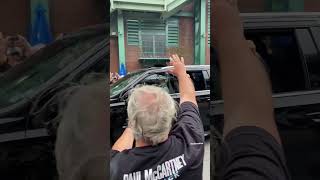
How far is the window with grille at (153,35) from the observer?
4.64 feet

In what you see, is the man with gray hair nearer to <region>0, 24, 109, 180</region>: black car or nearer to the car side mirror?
the car side mirror

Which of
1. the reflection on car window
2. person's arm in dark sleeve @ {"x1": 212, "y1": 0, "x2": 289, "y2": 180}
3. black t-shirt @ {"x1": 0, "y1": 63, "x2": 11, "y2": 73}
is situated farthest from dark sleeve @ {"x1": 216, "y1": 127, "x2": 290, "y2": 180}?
black t-shirt @ {"x1": 0, "y1": 63, "x2": 11, "y2": 73}

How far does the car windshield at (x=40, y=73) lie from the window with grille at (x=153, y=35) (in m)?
0.30

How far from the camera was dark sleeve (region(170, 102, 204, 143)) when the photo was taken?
1.61 m

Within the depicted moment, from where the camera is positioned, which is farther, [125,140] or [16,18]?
[125,140]

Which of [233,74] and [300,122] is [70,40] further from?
[300,122]

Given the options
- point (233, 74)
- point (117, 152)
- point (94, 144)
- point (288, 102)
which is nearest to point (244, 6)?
point (233, 74)

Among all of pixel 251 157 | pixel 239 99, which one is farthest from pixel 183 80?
pixel 251 157

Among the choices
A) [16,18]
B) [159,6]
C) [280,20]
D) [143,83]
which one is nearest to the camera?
[16,18]

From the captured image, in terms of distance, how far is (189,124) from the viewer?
1.61 meters

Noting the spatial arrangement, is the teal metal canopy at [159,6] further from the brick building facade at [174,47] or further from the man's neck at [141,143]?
the man's neck at [141,143]

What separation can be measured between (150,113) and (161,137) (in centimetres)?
11

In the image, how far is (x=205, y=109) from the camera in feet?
5.56

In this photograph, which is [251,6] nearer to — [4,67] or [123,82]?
[123,82]
